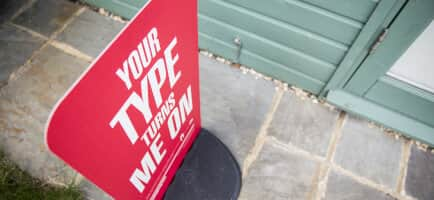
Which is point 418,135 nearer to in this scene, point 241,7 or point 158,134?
point 241,7

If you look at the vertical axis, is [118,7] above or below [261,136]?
above

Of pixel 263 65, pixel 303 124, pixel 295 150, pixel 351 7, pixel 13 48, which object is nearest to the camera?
pixel 351 7

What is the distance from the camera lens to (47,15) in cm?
259

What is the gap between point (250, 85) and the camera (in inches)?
91.2

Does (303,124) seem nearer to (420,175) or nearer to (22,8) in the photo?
(420,175)

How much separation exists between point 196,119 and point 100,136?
0.90m

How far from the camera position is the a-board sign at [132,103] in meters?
0.66

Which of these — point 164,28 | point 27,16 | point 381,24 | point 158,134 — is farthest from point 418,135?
point 27,16

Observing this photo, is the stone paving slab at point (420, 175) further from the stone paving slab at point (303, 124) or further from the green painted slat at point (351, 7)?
the green painted slat at point (351, 7)

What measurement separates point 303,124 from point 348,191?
536mm

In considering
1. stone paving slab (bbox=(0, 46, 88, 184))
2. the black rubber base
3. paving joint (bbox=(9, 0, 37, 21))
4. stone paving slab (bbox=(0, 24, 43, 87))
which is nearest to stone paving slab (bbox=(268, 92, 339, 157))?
the black rubber base

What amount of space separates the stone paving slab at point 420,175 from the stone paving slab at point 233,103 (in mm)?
1057

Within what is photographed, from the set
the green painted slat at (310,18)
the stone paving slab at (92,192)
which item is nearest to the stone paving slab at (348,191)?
the green painted slat at (310,18)

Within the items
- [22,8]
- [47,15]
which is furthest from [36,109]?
[22,8]
